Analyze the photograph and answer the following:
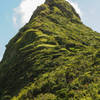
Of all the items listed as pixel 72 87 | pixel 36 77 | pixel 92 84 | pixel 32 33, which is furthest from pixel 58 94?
pixel 32 33

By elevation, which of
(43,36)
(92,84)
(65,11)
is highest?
(65,11)

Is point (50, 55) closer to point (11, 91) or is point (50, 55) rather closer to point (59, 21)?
point (11, 91)

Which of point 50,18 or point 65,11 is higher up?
point 65,11

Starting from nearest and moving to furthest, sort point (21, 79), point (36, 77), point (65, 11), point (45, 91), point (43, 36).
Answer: point (45, 91)
point (36, 77)
point (21, 79)
point (43, 36)
point (65, 11)

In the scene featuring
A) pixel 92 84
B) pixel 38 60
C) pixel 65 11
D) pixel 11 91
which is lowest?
pixel 92 84

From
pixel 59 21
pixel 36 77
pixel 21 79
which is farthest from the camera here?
pixel 59 21

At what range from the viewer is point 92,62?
4562cm

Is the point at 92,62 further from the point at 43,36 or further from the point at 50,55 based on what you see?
the point at 43,36

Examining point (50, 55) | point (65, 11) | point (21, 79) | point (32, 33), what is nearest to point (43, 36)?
point (32, 33)

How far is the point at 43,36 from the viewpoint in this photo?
62.9 metres

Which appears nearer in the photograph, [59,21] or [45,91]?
[45,91]

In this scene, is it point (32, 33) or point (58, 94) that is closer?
point (58, 94)

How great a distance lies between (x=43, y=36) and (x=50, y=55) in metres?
13.6

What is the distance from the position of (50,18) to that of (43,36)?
96.7 feet
